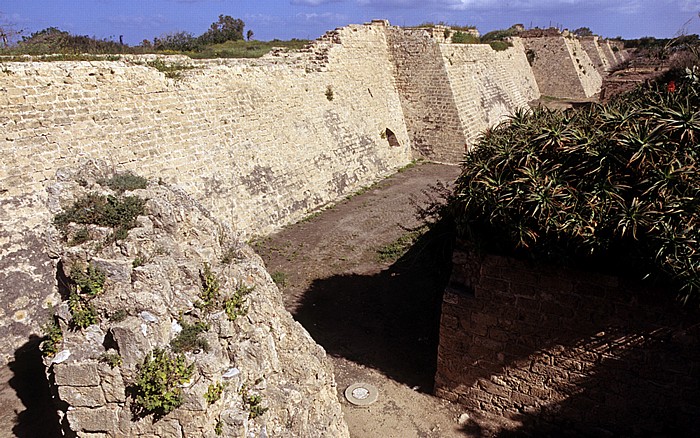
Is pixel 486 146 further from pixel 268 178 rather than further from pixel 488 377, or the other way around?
pixel 268 178

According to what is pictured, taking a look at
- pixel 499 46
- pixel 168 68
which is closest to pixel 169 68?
pixel 168 68

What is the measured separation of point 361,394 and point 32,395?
4.79 m

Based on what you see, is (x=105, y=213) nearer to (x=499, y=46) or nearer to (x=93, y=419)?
(x=93, y=419)

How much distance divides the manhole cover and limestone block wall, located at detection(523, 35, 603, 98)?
29.1 metres

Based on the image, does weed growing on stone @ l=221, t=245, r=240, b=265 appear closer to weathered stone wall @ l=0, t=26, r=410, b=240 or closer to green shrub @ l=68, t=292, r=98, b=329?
green shrub @ l=68, t=292, r=98, b=329

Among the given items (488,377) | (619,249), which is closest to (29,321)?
(488,377)

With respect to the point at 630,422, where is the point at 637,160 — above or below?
above

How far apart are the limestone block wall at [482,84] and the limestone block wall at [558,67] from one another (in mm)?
4025

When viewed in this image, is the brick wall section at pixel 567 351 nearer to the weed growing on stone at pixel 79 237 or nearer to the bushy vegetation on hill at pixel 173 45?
the weed growing on stone at pixel 79 237

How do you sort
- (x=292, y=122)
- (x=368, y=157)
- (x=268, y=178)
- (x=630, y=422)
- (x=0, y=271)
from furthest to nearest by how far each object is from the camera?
(x=368, y=157), (x=292, y=122), (x=268, y=178), (x=0, y=271), (x=630, y=422)

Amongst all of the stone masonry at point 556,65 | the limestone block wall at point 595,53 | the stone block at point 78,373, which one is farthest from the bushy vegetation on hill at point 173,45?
the limestone block wall at point 595,53

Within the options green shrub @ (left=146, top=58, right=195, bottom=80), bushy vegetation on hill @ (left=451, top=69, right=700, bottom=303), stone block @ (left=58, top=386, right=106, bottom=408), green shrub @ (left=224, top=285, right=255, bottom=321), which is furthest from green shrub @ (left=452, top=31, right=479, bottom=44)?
stone block @ (left=58, top=386, right=106, bottom=408)

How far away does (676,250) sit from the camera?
462cm

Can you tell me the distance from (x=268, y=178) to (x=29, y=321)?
6.97 m
